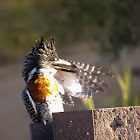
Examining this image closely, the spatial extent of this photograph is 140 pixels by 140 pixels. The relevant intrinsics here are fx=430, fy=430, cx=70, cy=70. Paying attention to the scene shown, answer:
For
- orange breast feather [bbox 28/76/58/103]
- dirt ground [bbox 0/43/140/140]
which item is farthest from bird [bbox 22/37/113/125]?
dirt ground [bbox 0/43/140/140]

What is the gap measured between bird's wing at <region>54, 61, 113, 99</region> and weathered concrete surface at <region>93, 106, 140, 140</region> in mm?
852

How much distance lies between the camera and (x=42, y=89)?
3414 millimetres

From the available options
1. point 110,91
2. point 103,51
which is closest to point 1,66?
point 110,91

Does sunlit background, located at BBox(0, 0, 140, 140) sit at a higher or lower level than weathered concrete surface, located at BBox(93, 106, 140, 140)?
higher

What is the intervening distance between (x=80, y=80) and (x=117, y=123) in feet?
3.14

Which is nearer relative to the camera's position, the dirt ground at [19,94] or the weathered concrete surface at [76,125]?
the weathered concrete surface at [76,125]

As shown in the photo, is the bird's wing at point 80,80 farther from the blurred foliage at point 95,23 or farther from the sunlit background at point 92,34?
the blurred foliage at point 95,23

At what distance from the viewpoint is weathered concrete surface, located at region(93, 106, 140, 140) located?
8.47 feet

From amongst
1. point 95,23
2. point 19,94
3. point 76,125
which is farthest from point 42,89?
point 19,94

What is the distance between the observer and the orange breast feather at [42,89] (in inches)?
134

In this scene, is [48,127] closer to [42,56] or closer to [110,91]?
[42,56]

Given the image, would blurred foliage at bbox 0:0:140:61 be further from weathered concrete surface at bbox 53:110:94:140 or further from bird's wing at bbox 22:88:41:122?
weathered concrete surface at bbox 53:110:94:140

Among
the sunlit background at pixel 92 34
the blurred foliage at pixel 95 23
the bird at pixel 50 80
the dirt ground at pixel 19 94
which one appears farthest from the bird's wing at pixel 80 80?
the blurred foliage at pixel 95 23

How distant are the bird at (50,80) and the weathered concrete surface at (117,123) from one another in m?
0.78
